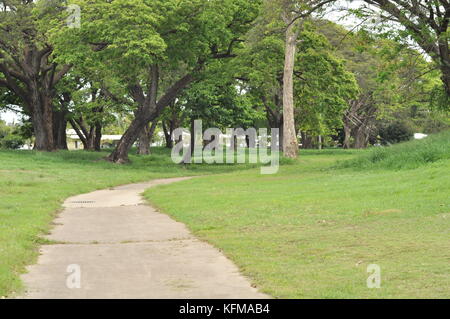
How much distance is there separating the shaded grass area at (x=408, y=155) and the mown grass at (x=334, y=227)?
10 centimetres

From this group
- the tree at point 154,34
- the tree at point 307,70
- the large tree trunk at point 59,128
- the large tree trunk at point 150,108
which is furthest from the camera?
the large tree trunk at point 59,128

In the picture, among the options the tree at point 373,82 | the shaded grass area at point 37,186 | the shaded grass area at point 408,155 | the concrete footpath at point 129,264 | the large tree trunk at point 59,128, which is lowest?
the concrete footpath at point 129,264

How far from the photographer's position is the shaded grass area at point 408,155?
23359 mm

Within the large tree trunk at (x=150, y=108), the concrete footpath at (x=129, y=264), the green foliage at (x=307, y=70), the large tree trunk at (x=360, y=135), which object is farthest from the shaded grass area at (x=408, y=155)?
the large tree trunk at (x=360, y=135)

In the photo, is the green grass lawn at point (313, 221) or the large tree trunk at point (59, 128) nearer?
the green grass lawn at point (313, 221)

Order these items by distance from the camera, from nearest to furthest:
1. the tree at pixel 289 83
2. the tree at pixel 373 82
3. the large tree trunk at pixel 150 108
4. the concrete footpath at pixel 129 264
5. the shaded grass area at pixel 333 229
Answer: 1. the concrete footpath at pixel 129 264
2. the shaded grass area at pixel 333 229
3. the tree at pixel 373 82
4. the tree at pixel 289 83
5. the large tree trunk at pixel 150 108

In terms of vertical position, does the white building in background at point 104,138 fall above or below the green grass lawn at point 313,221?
above

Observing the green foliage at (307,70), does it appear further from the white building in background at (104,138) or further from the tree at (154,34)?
the white building in background at (104,138)

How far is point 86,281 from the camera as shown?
8789mm

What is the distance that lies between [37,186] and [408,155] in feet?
42.5

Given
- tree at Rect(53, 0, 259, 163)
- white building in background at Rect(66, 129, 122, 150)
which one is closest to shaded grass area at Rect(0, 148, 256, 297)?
tree at Rect(53, 0, 259, 163)

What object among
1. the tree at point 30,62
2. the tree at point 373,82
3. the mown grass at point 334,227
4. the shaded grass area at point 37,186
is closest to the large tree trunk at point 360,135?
the tree at point 373,82

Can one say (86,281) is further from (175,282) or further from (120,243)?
(120,243)

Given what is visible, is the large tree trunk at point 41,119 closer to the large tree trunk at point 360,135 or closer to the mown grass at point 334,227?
the mown grass at point 334,227
